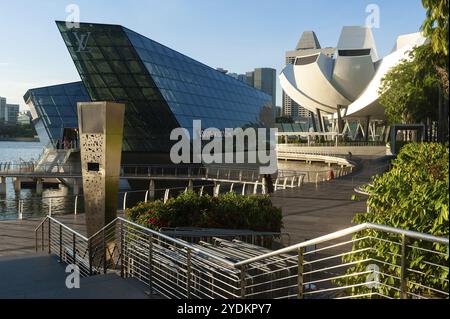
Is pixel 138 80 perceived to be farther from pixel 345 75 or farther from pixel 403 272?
pixel 345 75

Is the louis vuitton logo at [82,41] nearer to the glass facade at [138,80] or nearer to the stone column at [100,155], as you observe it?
the glass facade at [138,80]

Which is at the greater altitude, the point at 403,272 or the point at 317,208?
the point at 403,272

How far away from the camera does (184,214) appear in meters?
9.32

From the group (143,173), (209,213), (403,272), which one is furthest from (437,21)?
(143,173)

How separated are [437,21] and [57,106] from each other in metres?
49.2

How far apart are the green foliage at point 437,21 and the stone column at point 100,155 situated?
5814 millimetres

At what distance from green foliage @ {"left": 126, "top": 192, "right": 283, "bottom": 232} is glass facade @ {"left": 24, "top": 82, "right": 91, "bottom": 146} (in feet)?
135

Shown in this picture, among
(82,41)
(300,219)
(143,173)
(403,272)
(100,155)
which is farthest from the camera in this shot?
(82,41)

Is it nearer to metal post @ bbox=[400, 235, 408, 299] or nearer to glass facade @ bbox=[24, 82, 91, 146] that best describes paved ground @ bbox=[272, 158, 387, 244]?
metal post @ bbox=[400, 235, 408, 299]

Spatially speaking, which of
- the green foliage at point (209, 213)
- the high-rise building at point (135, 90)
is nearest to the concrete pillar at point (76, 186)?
the high-rise building at point (135, 90)

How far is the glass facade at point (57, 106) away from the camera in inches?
1916

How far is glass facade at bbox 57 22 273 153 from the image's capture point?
1620 inches

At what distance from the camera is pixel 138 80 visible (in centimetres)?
4228
